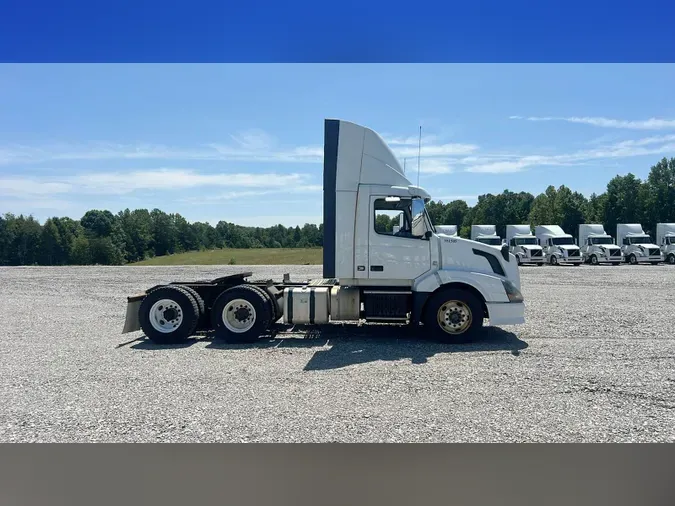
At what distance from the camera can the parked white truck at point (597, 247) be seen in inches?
1240

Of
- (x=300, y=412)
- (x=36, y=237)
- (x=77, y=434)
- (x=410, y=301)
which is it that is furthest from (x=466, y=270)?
(x=36, y=237)

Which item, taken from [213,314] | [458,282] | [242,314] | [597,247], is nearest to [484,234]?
[597,247]

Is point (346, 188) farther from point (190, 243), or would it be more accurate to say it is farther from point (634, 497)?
point (190, 243)

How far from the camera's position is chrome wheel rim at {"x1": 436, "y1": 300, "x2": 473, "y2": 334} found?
874 cm

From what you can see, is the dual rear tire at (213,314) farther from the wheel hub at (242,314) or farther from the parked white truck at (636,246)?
the parked white truck at (636,246)

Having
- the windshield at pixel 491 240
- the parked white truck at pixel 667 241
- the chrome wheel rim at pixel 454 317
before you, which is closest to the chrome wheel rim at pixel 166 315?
the chrome wheel rim at pixel 454 317

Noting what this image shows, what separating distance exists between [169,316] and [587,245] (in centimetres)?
3170

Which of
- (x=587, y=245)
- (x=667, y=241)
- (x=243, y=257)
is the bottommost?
(x=243, y=257)

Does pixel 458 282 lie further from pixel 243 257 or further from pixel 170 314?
pixel 243 257

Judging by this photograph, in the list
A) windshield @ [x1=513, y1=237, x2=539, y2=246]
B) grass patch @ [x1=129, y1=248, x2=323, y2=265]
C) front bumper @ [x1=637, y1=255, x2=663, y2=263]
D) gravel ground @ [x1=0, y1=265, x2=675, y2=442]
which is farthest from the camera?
grass patch @ [x1=129, y1=248, x2=323, y2=265]

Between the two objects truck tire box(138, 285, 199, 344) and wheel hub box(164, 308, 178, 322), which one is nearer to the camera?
truck tire box(138, 285, 199, 344)

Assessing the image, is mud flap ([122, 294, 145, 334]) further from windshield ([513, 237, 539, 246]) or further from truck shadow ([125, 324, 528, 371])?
windshield ([513, 237, 539, 246])

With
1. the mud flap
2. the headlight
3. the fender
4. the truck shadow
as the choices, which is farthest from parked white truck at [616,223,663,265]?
the mud flap

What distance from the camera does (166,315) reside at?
9.08m
